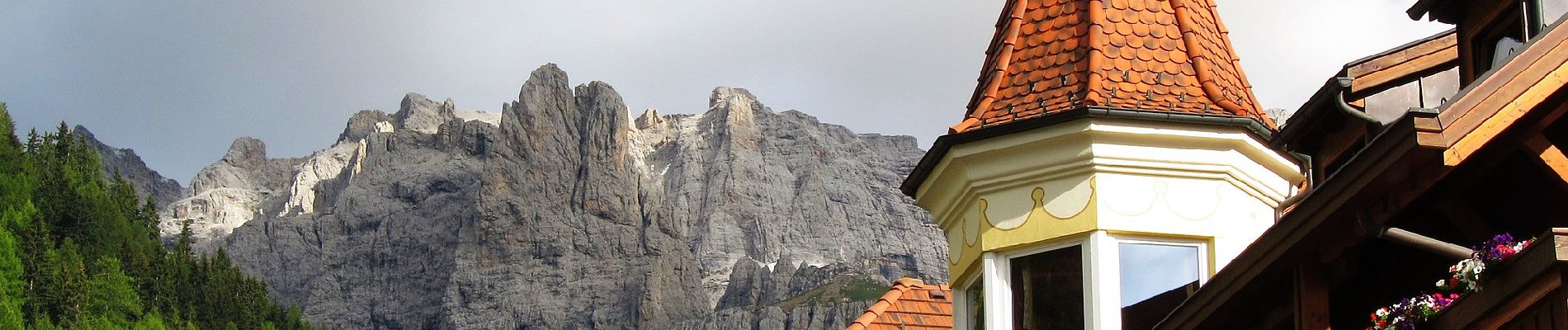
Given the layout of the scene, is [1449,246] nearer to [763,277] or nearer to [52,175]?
[52,175]

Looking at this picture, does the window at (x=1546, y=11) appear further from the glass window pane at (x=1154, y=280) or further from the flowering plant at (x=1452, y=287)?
the glass window pane at (x=1154, y=280)

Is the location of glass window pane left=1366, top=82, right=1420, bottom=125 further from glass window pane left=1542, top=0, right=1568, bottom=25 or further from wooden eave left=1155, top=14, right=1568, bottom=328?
wooden eave left=1155, top=14, right=1568, bottom=328

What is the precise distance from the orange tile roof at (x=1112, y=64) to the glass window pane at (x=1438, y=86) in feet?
7.11

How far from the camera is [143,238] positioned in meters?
76.9

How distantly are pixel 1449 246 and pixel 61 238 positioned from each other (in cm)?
6479

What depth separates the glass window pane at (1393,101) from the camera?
1079 cm

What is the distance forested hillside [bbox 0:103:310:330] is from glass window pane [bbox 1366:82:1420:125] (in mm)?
45261

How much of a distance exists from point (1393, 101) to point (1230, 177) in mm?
2248

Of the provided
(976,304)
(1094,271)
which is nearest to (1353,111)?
(1094,271)

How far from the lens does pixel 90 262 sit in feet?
218

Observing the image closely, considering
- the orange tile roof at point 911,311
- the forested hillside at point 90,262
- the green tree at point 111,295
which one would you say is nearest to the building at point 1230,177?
the orange tile roof at point 911,311

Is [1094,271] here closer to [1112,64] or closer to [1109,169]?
[1109,169]

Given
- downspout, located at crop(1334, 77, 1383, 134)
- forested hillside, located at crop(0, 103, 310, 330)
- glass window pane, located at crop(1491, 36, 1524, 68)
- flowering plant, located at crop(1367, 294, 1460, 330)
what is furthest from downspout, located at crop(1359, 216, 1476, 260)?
forested hillside, located at crop(0, 103, 310, 330)

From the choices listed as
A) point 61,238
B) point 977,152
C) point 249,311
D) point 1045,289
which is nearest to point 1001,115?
point 977,152
